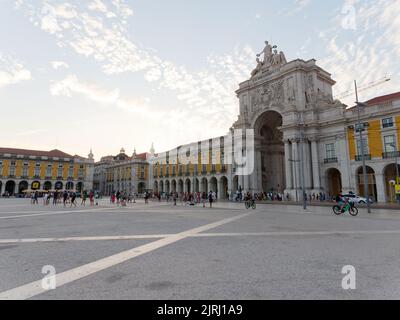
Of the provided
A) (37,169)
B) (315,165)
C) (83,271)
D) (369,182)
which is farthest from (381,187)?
(37,169)

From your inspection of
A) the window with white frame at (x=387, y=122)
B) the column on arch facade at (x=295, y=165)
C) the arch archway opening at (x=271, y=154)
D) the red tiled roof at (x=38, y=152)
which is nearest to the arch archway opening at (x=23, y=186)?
the red tiled roof at (x=38, y=152)

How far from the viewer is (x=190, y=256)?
5.26m

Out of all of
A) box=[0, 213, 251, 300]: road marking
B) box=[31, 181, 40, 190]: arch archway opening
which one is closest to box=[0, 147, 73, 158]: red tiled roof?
box=[31, 181, 40, 190]: arch archway opening

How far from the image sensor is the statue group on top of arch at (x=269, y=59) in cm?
3997

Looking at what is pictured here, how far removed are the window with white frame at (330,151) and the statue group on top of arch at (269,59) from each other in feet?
50.6

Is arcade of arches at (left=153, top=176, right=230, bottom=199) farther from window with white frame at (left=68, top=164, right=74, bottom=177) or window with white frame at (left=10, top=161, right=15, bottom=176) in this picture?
window with white frame at (left=10, top=161, right=15, bottom=176)

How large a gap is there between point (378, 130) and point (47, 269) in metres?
34.5

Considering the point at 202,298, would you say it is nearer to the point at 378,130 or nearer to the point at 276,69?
the point at 378,130

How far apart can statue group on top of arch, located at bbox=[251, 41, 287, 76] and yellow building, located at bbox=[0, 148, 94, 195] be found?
6354 cm

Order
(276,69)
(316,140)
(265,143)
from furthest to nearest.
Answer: (265,143), (276,69), (316,140)
